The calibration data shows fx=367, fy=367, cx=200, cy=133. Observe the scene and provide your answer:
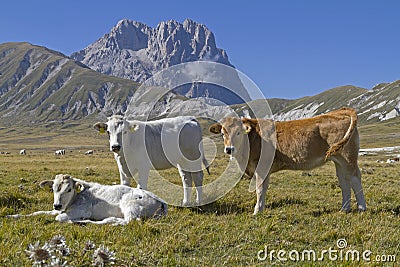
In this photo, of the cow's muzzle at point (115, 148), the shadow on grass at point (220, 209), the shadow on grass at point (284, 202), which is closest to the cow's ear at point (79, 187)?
the cow's muzzle at point (115, 148)

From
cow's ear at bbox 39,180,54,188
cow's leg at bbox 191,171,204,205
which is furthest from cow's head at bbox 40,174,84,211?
cow's leg at bbox 191,171,204,205

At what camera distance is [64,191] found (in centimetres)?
890

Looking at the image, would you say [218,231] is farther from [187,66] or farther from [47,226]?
[187,66]

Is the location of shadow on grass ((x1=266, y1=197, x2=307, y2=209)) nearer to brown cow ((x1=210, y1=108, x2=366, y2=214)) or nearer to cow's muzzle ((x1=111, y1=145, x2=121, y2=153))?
brown cow ((x1=210, y1=108, x2=366, y2=214))

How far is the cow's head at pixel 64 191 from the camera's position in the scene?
28.7 ft

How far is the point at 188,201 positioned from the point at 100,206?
3036 mm

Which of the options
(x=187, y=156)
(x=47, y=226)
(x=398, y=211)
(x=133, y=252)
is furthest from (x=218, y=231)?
(x=398, y=211)

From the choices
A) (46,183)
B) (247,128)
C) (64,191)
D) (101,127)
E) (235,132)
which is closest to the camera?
(64,191)

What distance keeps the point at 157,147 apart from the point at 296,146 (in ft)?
13.9

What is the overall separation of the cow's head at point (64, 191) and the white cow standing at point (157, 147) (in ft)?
5.08

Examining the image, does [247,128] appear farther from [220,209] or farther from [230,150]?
[220,209]

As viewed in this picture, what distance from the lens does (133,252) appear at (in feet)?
20.3

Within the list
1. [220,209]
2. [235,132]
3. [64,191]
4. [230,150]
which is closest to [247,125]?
[235,132]

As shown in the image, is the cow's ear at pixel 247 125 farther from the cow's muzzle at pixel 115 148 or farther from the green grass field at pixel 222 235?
the cow's muzzle at pixel 115 148
